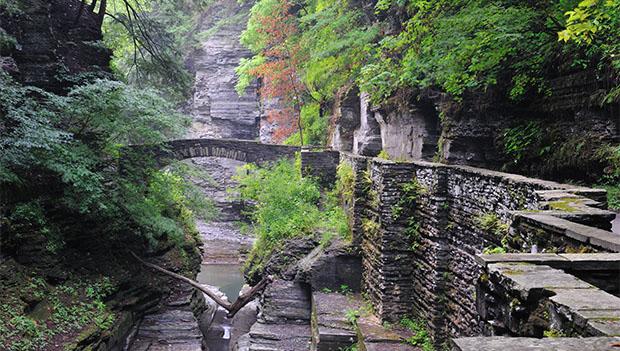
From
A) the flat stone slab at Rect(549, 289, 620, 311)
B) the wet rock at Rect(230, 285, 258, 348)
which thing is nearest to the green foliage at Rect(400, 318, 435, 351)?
the flat stone slab at Rect(549, 289, 620, 311)

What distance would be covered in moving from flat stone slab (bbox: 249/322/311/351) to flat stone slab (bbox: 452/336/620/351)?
34.7 feet

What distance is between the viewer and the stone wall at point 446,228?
4430mm

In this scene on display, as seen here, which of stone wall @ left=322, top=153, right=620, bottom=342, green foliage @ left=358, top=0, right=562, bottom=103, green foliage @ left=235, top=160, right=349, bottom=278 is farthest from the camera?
green foliage @ left=235, top=160, right=349, bottom=278

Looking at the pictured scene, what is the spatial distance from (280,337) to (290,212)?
520 cm

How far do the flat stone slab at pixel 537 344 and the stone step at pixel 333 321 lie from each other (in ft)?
28.1

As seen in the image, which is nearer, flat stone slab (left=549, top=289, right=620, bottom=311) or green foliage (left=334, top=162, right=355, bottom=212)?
flat stone slab (left=549, top=289, right=620, bottom=311)

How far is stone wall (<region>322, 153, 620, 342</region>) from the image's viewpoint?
443 centimetres

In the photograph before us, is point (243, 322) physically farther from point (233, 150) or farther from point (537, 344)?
point (537, 344)

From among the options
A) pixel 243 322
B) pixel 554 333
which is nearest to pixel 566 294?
pixel 554 333

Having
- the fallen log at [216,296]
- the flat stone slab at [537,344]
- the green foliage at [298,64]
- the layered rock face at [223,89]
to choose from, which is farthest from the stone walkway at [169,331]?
the layered rock face at [223,89]

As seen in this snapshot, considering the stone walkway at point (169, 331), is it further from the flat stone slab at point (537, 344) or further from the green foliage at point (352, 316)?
the flat stone slab at point (537, 344)

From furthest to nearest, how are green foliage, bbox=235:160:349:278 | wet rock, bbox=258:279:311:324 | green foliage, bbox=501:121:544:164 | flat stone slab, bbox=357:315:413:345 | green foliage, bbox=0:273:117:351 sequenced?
green foliage, bbox=235:160:349:278 < wet rock, bbox=258:279:311:324 < green foliage, bbox=501:121:544:164 < flat stone slab, bbox=357:315:413:345 < green foliage, bbox=0:273:117:351

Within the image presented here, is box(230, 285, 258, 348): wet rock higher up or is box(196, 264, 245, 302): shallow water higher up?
box(230, 285, 258, 348): wet rock

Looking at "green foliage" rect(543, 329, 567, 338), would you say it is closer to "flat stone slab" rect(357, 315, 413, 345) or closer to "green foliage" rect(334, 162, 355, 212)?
"flat stone slab" rect(357, 315, 413, 345)
